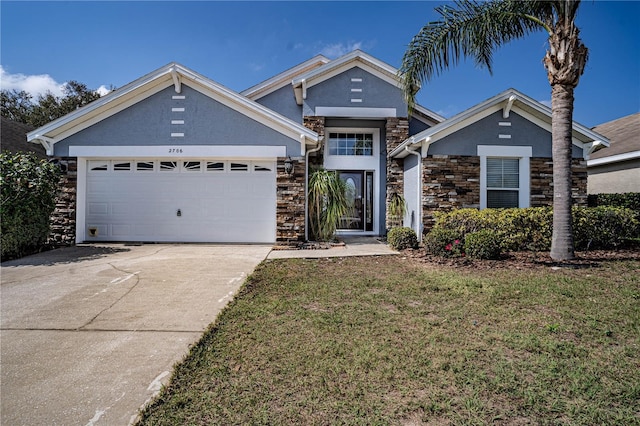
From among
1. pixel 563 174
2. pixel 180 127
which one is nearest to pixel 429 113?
pixel 563 174

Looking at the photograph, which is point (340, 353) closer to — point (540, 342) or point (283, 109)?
point (540, 342)

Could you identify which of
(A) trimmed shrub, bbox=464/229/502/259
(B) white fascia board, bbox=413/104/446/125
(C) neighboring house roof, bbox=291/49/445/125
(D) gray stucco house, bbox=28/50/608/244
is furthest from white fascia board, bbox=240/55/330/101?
(A) trimmed shrub, bbox=464/229/502/259

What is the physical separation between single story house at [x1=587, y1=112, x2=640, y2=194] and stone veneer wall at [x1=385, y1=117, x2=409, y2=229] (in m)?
7.08

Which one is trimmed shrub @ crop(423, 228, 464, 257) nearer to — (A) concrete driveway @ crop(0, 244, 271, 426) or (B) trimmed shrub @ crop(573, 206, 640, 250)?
(B) trimmed shrub @ crop(573, 206, 640, 250)

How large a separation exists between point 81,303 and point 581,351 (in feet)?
20.1

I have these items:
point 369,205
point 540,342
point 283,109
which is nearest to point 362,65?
point 283,109

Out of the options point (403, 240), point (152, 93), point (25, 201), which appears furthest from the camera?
point (152, 93)

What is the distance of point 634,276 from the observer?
5.90m

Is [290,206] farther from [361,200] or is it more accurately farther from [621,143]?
[621,143]

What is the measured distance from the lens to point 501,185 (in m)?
10.4

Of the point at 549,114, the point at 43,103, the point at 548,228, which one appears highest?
the point at 43,103

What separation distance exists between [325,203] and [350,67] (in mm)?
5451

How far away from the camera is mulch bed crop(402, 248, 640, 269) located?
684 cm

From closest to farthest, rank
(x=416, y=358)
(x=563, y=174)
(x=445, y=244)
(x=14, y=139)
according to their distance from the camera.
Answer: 1. (x=416, y=358)
2. (x=563, y=174)
3. (x=445, y=244)
4. (x=14, y=139)
